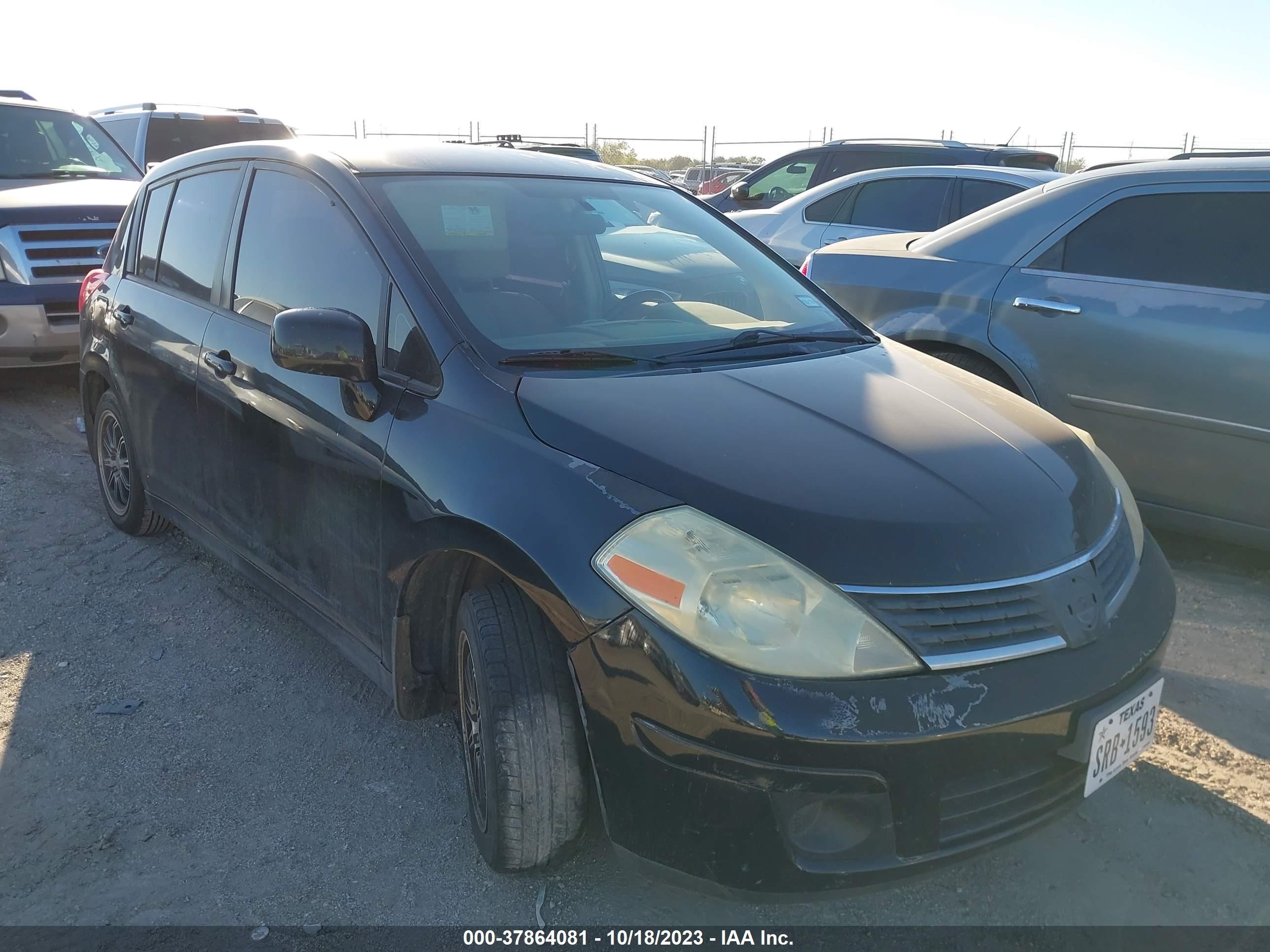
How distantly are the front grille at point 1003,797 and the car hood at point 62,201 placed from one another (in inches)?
245

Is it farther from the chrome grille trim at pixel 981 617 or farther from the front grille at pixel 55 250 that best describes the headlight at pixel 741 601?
the front grille at pixel 55 250

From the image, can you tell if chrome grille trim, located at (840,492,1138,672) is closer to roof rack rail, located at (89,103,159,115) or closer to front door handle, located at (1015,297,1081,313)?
front door handle, located at (1015,297,1081,313)

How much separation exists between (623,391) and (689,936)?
4.12 feet

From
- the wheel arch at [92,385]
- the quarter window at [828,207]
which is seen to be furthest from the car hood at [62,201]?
the quarter window at [828,207]

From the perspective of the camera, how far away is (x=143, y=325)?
3896 mm

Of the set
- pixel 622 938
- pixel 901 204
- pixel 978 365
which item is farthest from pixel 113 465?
pixel 901 204

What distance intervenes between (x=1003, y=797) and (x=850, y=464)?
0.75m

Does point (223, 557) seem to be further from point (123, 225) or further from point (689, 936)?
point (689, 936)

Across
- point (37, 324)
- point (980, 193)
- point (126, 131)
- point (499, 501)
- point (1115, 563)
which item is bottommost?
point (37, 324)

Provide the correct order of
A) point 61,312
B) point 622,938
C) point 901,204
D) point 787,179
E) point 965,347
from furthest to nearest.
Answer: point 787,179 < point 901,204 < point 61,312 < point 965,347 < point 622,938

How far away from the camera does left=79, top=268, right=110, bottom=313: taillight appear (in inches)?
175

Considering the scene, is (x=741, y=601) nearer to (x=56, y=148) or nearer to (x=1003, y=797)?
(x=1003, y=797)

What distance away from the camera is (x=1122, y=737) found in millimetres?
2178

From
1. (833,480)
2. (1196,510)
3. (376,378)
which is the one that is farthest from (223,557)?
(1196,510)
